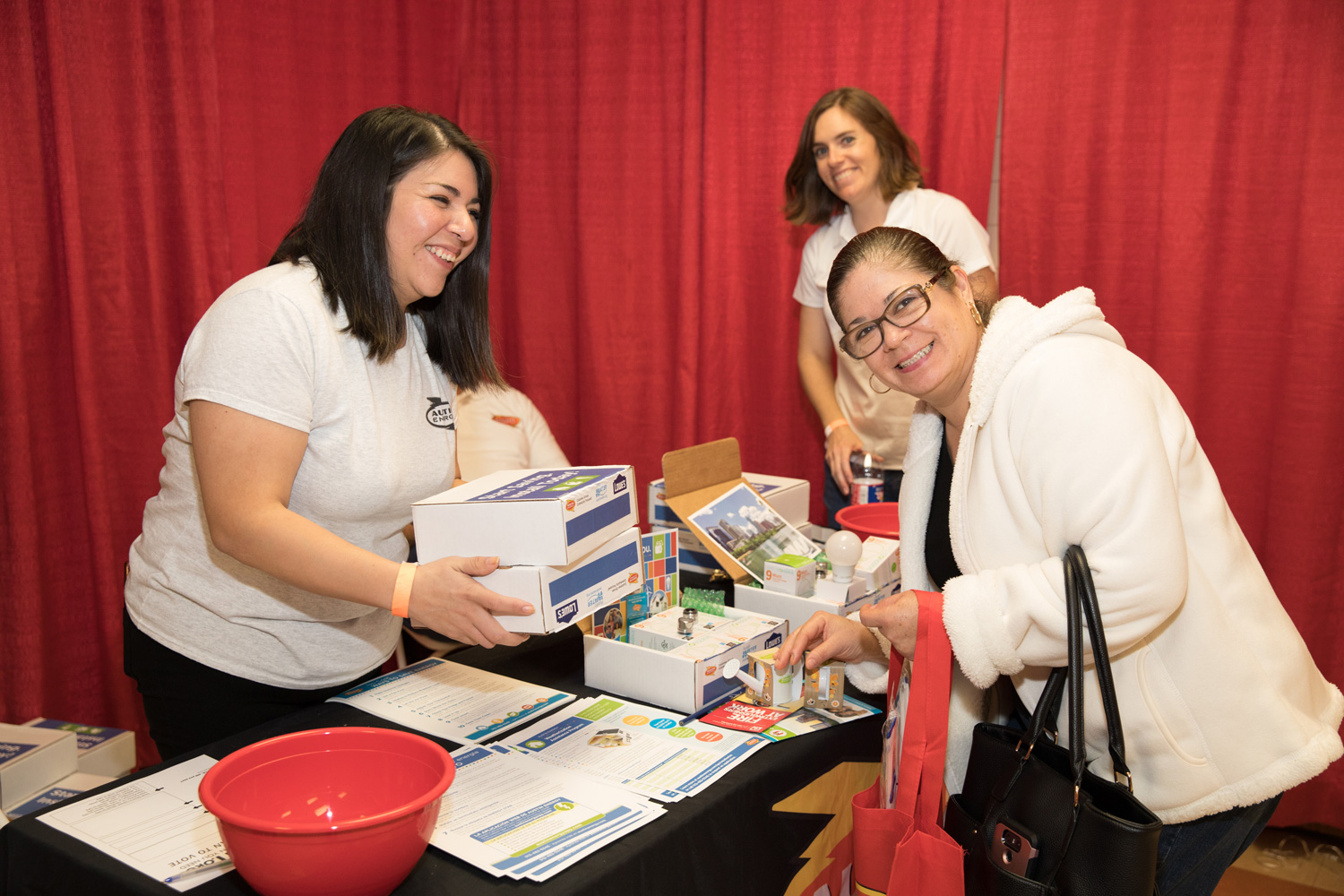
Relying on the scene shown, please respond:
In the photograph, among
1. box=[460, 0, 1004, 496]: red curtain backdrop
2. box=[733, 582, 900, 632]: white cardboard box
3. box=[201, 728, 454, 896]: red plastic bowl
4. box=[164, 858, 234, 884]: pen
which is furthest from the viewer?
box=[460, 0, 1004, 496]: red curtain backdrop

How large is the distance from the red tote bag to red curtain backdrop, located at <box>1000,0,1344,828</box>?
1.87m

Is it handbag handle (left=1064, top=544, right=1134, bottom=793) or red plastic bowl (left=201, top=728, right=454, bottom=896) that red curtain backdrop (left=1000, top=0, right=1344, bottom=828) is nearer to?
handbag handle (left=1064, top=544, right=1134, bottom=793)

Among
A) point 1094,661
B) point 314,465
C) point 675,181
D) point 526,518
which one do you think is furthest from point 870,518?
point 675,181

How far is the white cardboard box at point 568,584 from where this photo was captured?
3.92ft

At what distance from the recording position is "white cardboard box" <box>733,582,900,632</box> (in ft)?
5.48

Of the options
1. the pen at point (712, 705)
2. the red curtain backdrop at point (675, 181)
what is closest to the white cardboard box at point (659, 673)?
the pen at point (712, 705)

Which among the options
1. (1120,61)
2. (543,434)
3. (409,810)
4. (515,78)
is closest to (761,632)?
(409,810)

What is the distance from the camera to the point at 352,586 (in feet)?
4.15

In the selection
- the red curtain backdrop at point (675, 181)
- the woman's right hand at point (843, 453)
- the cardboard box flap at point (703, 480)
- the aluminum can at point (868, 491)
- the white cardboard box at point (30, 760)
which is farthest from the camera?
the red curtain backdrop at point (675, 181)

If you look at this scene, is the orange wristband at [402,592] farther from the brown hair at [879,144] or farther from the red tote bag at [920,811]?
the brown hair at [879,144]

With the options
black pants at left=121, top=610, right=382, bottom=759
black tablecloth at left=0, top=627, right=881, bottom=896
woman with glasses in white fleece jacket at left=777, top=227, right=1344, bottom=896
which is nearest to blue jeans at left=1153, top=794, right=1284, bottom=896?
woman with glasses in white fleece jacket at left=777, top=227, right=1344, bottom=896

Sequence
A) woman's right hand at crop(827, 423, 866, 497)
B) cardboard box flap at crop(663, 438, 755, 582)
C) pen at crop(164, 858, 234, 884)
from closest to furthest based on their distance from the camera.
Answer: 1. pen at crop(164, 858, 234, 884)
2. cardboard box flap at crop(663, 438, 755, 582)
3. woman's right hand at crop(827, 423, 866, 497)

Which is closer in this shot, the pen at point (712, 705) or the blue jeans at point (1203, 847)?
the blue jeans at point (1203, 847)

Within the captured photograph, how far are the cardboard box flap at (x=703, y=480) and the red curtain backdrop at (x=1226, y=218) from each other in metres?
1.38
